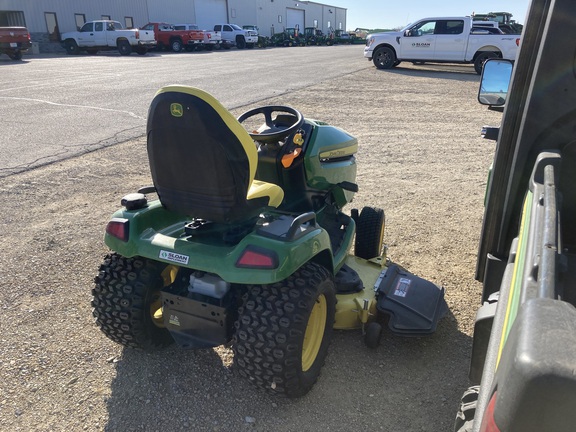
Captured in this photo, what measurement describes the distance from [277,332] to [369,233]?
162cm

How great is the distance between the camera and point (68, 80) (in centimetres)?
1486

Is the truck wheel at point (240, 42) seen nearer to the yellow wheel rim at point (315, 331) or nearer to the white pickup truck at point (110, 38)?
the white pickup truck at point (110, 38)

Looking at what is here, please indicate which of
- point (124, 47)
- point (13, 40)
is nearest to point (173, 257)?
point (13, 40)

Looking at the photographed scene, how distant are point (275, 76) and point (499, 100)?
1414 centimetres

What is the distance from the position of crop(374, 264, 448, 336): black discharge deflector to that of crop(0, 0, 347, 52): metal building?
3121 centimetres

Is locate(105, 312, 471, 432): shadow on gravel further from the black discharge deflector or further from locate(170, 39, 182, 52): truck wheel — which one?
locate(170, 39, 182, 52): truck wheel

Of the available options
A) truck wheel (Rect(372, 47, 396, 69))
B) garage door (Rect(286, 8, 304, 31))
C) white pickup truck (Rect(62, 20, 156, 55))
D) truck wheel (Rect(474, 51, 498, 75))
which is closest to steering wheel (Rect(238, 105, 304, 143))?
truck wheel (Rect(474, 51, 498, 75))

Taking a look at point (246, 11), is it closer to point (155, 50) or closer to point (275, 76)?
point (155, 50)

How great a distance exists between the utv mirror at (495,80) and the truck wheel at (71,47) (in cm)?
2891

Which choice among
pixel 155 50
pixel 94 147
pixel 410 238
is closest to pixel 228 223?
pixel 410 238

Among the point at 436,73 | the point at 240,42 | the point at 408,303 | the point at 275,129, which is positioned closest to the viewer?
the point at 408,303

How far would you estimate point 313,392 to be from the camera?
2604 mm

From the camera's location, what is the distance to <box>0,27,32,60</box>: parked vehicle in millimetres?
20453

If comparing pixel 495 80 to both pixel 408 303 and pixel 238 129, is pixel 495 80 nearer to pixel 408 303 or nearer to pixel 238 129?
pixel 408 303
